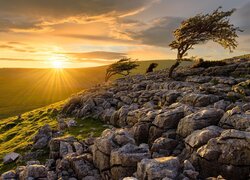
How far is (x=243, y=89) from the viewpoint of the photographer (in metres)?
37.6

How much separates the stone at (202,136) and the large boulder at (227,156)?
2.83 ft

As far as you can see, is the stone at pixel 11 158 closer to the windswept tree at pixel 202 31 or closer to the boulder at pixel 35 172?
the boulder at pixel 35 172

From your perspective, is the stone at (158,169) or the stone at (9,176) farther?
the stone at (9,176)

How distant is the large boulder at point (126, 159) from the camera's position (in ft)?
69.7

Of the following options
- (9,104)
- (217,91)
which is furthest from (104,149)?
(9,104)

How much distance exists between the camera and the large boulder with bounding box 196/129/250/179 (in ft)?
59.9

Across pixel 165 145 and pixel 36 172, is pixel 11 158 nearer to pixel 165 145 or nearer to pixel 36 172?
pixel 36 172

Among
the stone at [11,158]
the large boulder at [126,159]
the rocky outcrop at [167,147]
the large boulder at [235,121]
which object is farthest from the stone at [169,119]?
the stone at [11,158]

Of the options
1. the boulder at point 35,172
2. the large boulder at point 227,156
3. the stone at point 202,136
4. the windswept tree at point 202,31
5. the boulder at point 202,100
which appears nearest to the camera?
the large boulder at point 227,156

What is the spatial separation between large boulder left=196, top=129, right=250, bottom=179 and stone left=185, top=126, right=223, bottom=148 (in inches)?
34.0

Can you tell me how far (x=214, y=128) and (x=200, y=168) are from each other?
3.65m

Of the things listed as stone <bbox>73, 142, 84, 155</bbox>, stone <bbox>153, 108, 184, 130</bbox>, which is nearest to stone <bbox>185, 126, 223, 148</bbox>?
stone <bbox>153, 108, 184, 130</bbox>

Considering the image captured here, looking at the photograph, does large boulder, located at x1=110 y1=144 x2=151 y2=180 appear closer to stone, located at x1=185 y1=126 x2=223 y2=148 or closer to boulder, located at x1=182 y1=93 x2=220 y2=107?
stone, located at x1=185 y1=126 x2=223 y2=148

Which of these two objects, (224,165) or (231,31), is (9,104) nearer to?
(231,31)
